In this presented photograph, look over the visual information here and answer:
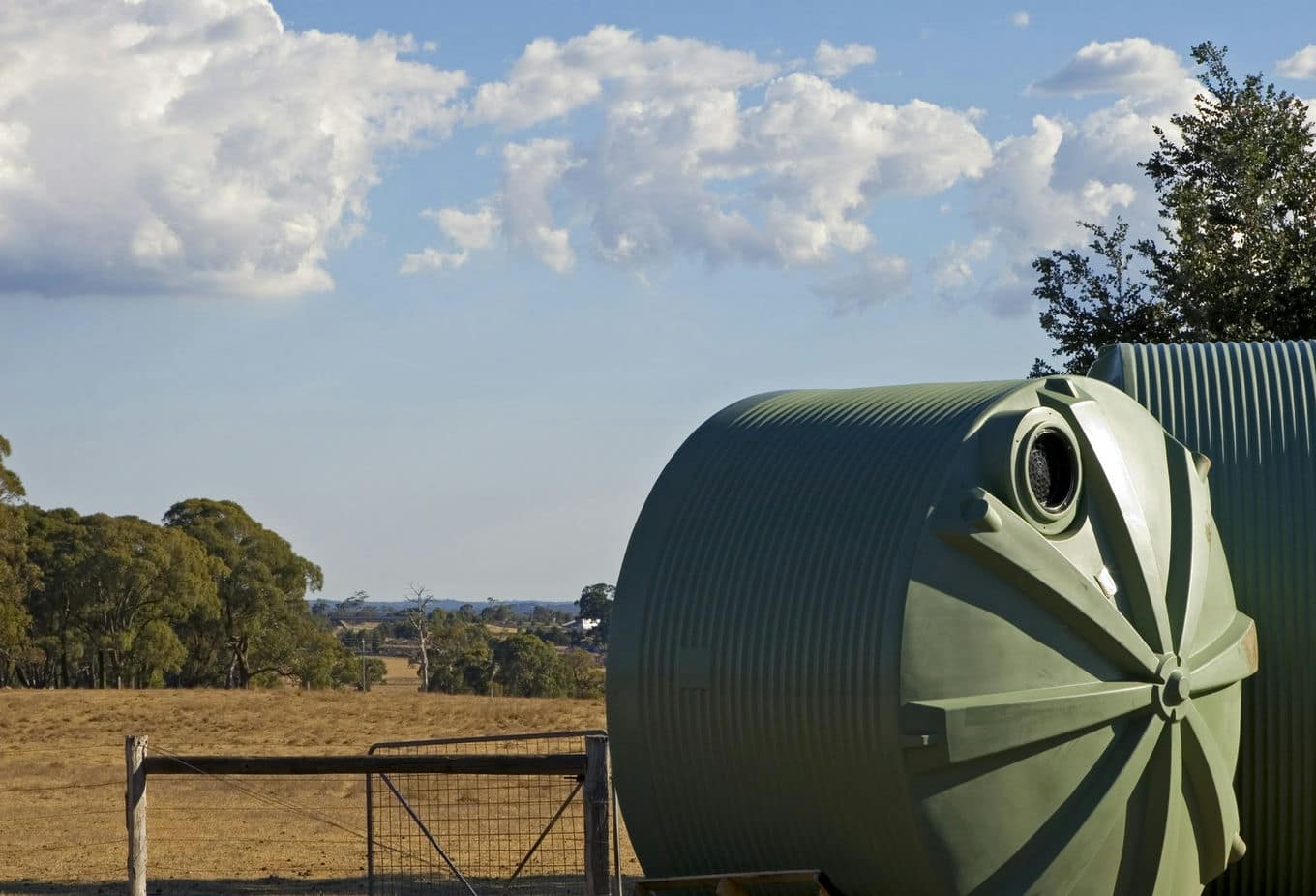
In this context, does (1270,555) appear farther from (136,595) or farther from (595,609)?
(595,609)

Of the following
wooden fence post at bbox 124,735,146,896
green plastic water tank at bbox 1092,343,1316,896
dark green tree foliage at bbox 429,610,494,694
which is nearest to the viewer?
green plastic water tank at bbox 1092,343,1316,896

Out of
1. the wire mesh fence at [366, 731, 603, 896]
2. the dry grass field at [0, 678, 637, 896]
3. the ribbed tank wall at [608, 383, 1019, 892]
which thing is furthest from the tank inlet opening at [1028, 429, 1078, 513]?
the dry grass field at [0, 678, 637, 896]

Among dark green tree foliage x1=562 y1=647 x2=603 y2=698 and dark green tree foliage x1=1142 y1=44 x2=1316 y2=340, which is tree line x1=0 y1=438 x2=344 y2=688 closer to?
dark green tree foliage x1=562 y1=647 x2=603 y2=698

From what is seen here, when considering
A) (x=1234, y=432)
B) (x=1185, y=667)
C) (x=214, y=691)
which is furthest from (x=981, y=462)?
A: (x=214, y=691)

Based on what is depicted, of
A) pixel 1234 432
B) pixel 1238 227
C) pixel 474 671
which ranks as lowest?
pixel 474 671

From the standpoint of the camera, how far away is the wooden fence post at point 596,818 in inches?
506

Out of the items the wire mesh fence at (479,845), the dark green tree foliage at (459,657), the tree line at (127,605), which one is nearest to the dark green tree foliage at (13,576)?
the tree line at (127,605)

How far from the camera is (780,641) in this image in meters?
8.96

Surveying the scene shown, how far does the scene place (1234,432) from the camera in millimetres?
11258

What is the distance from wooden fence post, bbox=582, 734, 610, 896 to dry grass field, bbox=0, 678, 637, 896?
18.3 ft

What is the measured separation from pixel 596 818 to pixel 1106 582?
5171 mm

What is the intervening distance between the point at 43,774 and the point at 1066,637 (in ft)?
85.3

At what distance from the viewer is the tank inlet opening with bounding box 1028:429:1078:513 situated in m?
9.20

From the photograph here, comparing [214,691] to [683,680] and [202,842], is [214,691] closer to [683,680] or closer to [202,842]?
[202,842]
